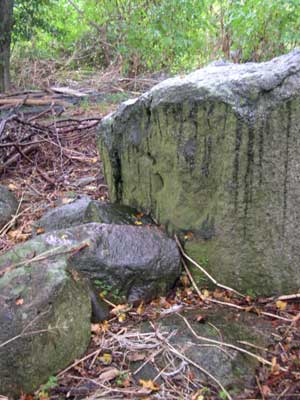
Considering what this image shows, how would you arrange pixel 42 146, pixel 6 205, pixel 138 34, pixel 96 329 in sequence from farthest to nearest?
pixel 138 34
pixel 42 146
pixel 6 205
pixel 96 329

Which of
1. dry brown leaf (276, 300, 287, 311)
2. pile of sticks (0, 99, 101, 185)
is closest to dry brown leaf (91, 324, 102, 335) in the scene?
dry brown leaf (276, 300, 287, 311)

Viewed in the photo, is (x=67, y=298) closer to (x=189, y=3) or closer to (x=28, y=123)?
(x=28, y=123)

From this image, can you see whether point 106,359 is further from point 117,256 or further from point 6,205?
point 6,205

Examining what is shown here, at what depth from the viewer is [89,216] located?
3.26 metres

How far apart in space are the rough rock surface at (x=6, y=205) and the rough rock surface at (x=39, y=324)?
1416mm

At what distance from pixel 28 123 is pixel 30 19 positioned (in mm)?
4515

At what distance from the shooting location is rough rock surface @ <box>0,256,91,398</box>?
213cm

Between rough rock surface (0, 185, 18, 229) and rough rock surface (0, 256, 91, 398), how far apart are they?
1.42 metres

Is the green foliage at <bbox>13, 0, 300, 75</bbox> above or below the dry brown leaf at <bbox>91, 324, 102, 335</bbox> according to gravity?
above

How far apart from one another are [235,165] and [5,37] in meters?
6.19

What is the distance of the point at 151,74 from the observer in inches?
399

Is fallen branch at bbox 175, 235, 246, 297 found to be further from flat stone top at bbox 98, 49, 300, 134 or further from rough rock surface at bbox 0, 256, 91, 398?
flat stone top at bbox 98, 49, 300, 134

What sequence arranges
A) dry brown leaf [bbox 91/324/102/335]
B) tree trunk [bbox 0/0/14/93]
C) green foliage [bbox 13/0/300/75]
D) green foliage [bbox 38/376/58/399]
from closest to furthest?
green foliage [bbox 38/376/58/399] → dry brown leaf [bbox 91/324/102/335] → tree trunk [bbox 0/0/14/93] → green foliage [bbox 13/0/300/75]

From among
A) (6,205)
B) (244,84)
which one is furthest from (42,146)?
(244,84)
